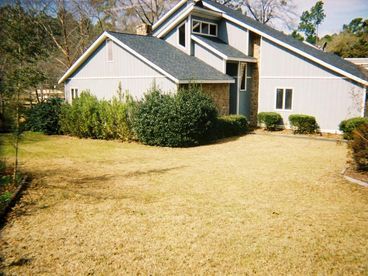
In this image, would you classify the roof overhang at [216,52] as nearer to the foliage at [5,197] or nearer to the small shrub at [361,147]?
the small shrub at [361,147]

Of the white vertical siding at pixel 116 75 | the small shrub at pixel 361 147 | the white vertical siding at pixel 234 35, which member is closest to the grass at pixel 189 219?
the small shrub at pixel 361 147

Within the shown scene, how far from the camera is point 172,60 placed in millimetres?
18578

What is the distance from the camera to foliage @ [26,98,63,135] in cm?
1931

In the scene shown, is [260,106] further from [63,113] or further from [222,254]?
[222,254]

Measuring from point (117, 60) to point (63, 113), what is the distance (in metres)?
4.80

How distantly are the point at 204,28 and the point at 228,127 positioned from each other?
29.9ft

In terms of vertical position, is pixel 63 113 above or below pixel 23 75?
below

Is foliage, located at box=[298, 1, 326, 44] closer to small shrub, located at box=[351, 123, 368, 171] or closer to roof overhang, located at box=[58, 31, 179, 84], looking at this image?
roof overhang, located at box=[58, 31, 179, 84]

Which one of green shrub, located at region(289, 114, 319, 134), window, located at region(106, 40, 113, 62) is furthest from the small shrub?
window, located at region(106, 40, 113, 62)

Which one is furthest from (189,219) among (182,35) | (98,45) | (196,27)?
(196,27)

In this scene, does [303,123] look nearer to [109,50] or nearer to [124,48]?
[124,48]

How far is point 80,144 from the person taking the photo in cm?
1605

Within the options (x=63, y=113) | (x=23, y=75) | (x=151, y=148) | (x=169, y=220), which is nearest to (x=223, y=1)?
(x=63, y=113)

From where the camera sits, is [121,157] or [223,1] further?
[223,1]
